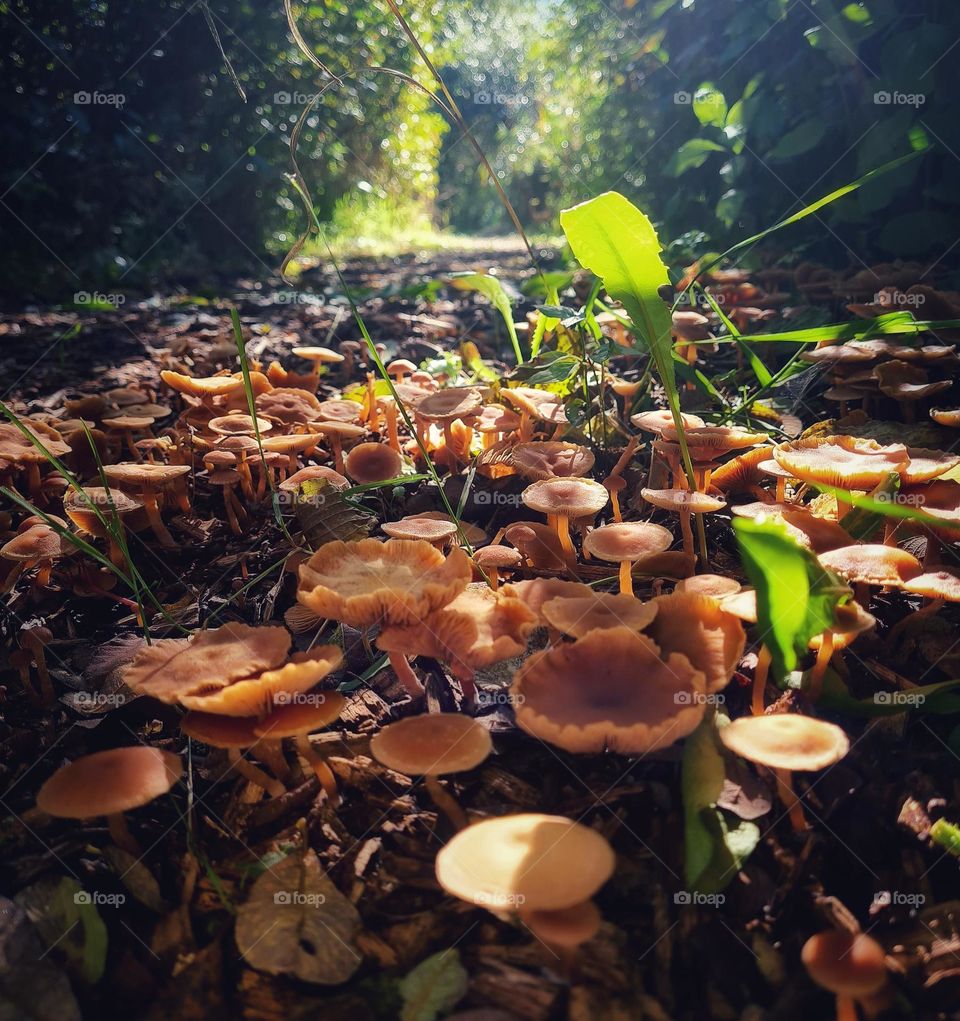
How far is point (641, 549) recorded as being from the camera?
6.42 ft

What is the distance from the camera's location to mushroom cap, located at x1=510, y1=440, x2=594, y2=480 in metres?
2.38

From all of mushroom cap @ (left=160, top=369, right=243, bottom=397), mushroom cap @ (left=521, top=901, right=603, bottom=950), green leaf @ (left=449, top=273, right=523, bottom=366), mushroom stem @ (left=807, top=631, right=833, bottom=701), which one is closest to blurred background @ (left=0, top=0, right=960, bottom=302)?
green leaf @ (left=449, top=273, right=523, bottom=366)

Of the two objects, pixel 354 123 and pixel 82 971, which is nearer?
pixel 82 971

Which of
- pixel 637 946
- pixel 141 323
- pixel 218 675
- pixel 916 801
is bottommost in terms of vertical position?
pixel 916 801

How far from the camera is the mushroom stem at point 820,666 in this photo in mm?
1710

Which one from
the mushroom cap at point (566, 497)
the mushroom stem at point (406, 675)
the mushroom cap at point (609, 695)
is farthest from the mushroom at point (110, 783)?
the mushroom cap at point (566, 497)

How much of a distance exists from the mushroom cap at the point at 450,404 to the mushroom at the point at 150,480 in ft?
3.01

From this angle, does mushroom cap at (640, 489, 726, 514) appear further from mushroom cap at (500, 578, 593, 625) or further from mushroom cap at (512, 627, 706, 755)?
mushroom cap at (512, 627, 706, 755)

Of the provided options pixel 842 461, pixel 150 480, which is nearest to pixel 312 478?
pixel 150 480

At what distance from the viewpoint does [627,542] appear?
1992 millimetres

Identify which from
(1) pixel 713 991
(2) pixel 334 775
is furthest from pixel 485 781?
(1) pixel 713 991

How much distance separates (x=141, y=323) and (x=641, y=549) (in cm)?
587

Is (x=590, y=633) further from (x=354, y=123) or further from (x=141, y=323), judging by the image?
(x=354, y=123)

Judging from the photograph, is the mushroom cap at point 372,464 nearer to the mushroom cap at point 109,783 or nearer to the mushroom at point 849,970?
the mushroom cap at point 109,783
